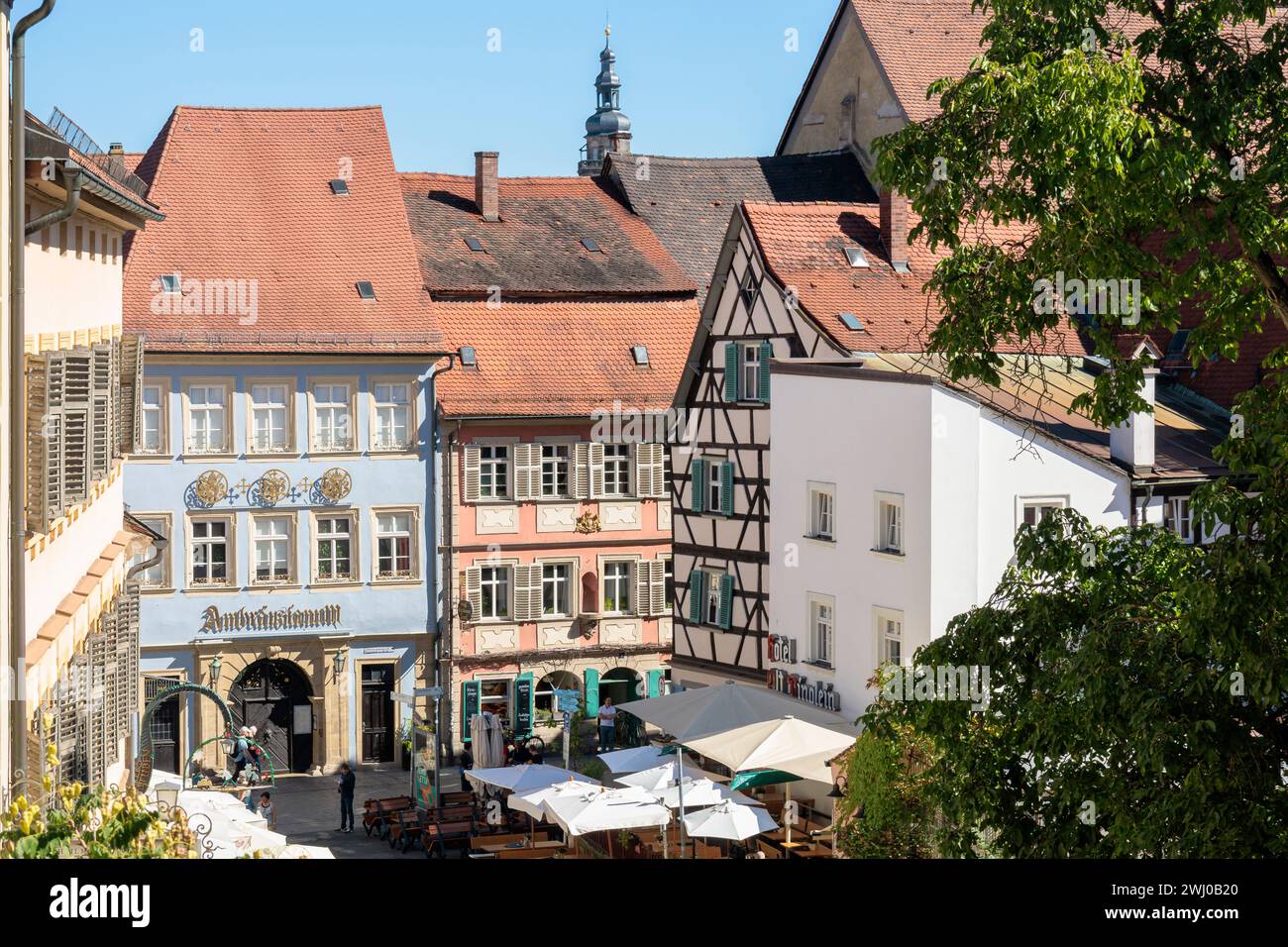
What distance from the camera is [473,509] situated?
3600 centimetres

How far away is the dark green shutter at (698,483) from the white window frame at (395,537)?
7285 mm

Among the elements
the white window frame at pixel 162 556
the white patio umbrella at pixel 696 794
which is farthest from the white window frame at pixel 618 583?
the white patio umbrella at pixel 696 794

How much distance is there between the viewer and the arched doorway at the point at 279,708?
3472cm

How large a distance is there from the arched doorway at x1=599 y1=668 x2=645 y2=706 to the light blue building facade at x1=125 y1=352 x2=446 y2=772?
3695 mm

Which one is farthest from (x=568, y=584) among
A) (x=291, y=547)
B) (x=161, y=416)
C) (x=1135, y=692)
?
(x=1135, y=692)

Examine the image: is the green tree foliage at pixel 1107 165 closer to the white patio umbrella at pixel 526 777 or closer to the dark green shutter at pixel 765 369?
the white patio umbrella at pixel 526 777

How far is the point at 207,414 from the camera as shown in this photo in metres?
34.4

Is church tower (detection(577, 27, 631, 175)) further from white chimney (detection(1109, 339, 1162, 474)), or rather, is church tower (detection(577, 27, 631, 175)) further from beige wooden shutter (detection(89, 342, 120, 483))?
beige wooden shutter (detection(89, 342, 120, 483))

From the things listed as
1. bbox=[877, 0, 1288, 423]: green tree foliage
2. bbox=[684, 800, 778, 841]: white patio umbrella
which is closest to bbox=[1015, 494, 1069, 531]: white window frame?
bbox=[684, 800, 778, 841]: white patio umbrella

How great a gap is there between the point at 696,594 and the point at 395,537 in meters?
7.81

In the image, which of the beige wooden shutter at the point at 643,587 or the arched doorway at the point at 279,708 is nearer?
the arched doorway at the point at 279,708
